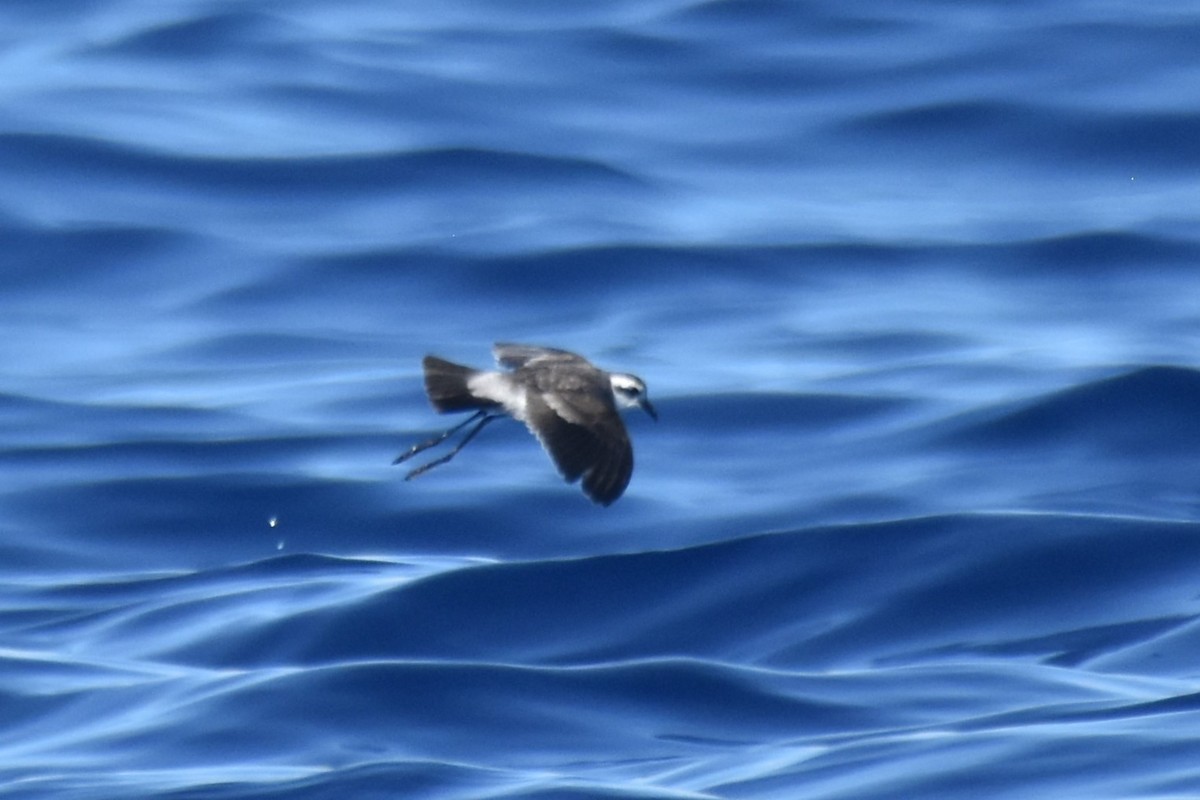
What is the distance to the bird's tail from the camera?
21.0ft

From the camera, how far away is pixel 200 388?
1242cm

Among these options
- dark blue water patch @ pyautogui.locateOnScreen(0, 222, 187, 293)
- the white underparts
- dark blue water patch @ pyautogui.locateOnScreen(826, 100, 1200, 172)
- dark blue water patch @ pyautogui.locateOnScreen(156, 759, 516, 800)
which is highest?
dark blue water patch @ pyautogui.locateOnScreen(826, 100, 1200, 172)

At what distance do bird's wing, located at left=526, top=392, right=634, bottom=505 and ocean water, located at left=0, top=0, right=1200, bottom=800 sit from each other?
1049mm

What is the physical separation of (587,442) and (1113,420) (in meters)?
5.79

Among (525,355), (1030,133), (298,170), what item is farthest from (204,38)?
(525,355)

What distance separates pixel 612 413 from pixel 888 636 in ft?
9.37

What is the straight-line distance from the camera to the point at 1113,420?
11.3 metres

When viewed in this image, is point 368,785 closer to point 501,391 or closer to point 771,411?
point 501,391

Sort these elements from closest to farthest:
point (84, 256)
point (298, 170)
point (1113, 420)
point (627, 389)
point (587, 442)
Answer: point (587, 442)
point (627, 389)
point (1113, 420)
point (84, 256)
point (298, 170)

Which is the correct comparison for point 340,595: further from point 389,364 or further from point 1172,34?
point 1172,34

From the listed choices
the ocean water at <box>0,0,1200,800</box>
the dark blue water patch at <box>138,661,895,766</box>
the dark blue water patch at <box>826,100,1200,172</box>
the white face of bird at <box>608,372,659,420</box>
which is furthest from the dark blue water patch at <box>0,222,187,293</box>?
the white face of bird at <box>608,372,659,420</box>

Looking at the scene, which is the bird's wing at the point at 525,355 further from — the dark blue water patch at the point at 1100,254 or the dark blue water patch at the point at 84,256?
the dark blue water patch at the point at 1100,254

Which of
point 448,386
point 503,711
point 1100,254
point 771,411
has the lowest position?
point 503,711

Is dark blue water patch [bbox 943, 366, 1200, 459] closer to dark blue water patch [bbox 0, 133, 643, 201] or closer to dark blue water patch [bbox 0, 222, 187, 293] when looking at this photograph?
dark blue water patch [bbox 0, 133, 643, 201]
